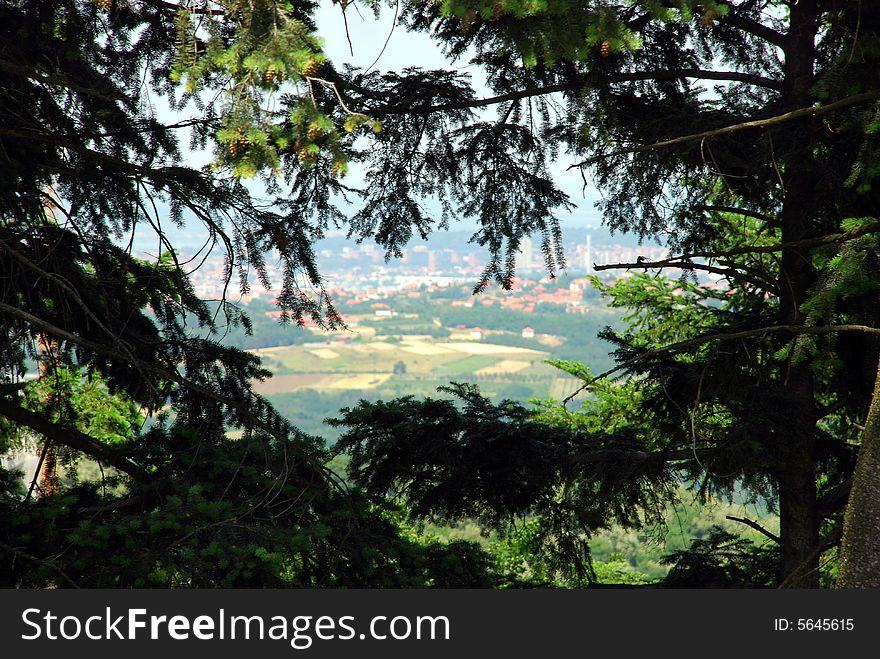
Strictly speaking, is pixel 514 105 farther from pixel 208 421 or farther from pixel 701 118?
pixel 208 421

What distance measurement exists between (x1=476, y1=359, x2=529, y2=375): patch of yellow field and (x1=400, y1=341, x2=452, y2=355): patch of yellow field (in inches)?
430

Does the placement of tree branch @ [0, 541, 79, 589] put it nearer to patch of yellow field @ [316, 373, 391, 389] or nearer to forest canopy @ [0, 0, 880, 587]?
forest canopy @ [0, 0, 880, 587]

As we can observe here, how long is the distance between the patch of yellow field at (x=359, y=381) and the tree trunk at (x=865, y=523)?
9376cm

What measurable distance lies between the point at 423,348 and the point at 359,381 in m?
17.6

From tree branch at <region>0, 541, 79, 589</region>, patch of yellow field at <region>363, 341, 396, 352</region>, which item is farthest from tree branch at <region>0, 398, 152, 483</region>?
patch of yellow field at <region>363, 341, 396, 352</region>

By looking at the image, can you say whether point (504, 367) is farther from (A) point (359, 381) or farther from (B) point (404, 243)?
(B) point (404, 243)

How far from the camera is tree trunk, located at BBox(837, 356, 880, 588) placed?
3.67 metres

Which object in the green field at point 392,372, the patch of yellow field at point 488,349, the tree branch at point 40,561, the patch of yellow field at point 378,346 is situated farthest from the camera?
the patch of yellow field at point 378,346

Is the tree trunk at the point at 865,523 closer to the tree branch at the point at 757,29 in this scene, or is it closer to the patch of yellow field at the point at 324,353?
the tree branch at the point at 757,29

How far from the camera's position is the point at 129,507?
13.6 ft

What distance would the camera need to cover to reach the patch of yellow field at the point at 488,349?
11600 centimetres

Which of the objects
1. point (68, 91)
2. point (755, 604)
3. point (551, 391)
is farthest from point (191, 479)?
point (551, 391)

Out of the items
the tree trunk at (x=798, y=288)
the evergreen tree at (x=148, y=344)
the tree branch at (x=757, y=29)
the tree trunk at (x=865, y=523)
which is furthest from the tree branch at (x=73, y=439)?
the tree branch at (x=757, y=29)

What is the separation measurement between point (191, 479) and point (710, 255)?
3670 mm
